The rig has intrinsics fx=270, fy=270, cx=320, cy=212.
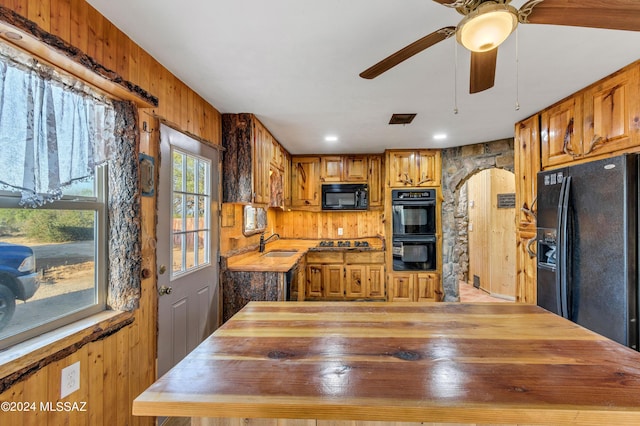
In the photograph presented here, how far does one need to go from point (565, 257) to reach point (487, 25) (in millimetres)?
1664

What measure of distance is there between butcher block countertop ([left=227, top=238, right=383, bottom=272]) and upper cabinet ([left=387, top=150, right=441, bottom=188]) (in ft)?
3.45

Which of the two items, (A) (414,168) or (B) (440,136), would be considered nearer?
(B) (440,136)

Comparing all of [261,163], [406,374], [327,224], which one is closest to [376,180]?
[327,224]

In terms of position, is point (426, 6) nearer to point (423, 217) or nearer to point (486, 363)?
point (486, 363)

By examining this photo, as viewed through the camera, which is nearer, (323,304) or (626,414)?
(626,414)

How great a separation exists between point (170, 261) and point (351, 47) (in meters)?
1.82

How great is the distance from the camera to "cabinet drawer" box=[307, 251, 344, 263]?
409cm

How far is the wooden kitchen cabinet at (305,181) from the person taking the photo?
436cm

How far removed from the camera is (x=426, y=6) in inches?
49.3

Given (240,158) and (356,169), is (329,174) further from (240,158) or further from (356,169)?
(240,158)

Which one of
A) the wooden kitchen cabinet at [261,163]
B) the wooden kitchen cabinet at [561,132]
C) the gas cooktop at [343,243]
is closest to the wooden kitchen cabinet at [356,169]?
the gas cooktop at [343,243]

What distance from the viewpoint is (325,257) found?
13.4ft

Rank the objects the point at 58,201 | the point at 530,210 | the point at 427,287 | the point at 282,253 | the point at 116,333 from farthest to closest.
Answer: the point at 427,287, the point at 282,253, the point at 530,210, the point at 116,333, the point at 58,201

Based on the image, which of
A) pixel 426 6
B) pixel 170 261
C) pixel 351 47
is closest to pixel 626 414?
pixel 426 6
